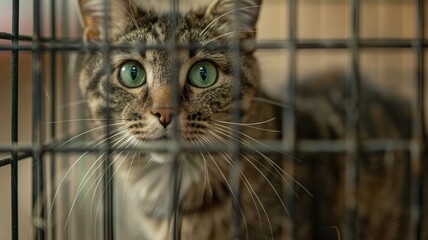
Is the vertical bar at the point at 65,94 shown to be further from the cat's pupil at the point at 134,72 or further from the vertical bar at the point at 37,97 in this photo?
the vertical bar at the point at 37,97

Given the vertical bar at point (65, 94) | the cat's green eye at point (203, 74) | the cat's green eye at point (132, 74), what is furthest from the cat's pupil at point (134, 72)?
the vertical bar at point (65, 94)

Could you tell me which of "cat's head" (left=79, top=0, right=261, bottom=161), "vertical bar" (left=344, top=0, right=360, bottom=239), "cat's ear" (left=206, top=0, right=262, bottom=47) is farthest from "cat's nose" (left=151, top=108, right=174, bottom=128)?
"vertical bar" (left=344, top=0, right=360, bottom=239)

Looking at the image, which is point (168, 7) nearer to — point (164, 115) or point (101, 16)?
point (101, 16)

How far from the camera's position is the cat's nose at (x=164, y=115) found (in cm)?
106

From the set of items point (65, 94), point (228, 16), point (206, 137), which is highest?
point (228, 16)

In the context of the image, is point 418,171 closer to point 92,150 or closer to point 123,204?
point 92,150

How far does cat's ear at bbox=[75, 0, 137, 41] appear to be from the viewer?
1.18 m

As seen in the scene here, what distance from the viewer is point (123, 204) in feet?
4.81

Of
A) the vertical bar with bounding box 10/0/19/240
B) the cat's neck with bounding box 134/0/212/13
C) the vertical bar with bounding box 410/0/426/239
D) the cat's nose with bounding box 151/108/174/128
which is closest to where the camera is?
the vertical bar with bounding box 410/0/426/239

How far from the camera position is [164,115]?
1.06m

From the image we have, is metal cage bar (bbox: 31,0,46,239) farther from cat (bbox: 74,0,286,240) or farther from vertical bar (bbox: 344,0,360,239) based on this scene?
vertical bar (bbox: 344,0,360,239)

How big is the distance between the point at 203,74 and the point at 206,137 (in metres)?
0.15

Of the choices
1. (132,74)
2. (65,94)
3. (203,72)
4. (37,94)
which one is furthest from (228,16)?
(65,94)

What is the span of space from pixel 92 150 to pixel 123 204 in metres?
0.67
